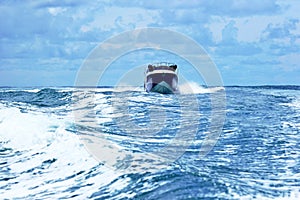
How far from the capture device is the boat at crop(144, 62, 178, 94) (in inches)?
2637

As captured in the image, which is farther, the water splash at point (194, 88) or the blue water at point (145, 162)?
the water splash at point (194, 88)

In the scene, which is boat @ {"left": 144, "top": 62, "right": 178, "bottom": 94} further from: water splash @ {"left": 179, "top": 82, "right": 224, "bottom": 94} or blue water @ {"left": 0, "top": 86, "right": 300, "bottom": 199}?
blue water @ {"left": 0, "top": 86, "right": 300, "bottom": 199}

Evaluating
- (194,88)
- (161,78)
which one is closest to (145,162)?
(161,78)

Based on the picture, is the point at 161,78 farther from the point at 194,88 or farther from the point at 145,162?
the point at 145,162

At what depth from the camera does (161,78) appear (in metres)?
68.6

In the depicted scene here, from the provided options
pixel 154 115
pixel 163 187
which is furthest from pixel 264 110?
pixel 163 187

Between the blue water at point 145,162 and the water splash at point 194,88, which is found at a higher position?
the water splash at point 194,88

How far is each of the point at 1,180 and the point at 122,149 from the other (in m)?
4.90

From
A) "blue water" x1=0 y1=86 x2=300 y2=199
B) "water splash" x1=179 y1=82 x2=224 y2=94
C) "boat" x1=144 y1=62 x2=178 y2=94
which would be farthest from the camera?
"water splash" x1=179 y1=82 x2=224 y2=94

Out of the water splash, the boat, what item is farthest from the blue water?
the water splash

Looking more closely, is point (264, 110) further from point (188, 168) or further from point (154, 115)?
point (188, 168)

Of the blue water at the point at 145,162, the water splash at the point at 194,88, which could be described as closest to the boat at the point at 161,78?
the water splash at the point at 194,88

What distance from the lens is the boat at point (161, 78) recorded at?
6697cm

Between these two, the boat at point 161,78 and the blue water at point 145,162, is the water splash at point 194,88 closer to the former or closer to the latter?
the boat at point 161,78
